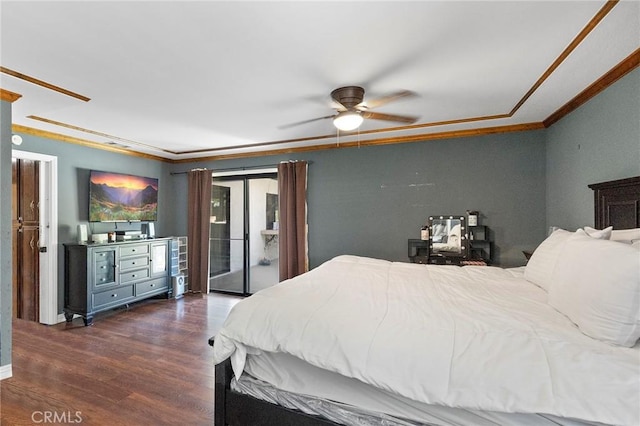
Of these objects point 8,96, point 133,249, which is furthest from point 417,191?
point 8,96

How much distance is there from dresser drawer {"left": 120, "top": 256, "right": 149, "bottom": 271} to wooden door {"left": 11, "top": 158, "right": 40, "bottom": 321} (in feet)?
3.24

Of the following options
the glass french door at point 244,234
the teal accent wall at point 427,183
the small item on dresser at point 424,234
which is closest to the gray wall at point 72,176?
the teal accent wall at point 427,183

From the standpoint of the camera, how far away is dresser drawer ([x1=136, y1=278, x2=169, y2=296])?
176 inches

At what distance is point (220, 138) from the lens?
4176 millimetres

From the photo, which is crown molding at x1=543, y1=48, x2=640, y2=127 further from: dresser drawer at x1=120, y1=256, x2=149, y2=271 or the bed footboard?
dresser drawer at x1=120, y1=256, x2=149, y2=271

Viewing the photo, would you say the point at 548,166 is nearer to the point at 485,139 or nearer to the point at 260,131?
the point at 485,139

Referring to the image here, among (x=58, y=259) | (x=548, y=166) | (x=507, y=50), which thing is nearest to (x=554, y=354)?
(x=507, y=50)

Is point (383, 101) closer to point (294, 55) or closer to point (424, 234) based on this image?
point (294, 55)

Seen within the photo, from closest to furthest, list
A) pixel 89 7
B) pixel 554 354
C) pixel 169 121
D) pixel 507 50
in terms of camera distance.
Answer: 1. pixel 554 354
2. pixel 89 7
3. pixel 507 50
4. pixel 169 121

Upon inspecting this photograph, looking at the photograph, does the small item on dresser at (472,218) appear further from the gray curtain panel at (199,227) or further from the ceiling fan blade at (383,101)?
the gray curtain panel at (199,227)

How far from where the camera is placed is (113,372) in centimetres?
260

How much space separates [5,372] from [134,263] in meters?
2.00

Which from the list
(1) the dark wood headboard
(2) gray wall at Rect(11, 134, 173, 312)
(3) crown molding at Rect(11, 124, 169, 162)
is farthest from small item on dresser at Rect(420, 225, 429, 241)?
(3) crown molding at Rect(11, 124, 169, 162)

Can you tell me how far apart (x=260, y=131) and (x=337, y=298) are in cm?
274
